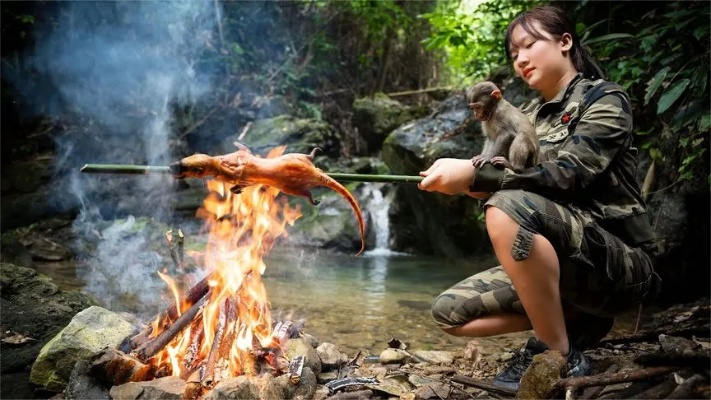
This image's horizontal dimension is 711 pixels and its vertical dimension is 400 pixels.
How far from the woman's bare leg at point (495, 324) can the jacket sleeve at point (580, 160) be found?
0.75 metres

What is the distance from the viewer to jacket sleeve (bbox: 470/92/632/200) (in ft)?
7.10

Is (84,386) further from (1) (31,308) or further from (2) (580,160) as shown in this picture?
(2) (580,160)

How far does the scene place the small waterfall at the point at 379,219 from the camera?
11250 millimetres

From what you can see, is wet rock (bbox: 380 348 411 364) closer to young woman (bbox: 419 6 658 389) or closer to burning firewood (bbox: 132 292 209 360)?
young woman (bbox: 419 6 658 389)

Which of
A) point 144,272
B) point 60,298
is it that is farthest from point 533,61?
point 144,272

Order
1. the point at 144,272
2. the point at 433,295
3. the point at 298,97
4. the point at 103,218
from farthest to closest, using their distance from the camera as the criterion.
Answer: the point at 298,97 < the point at 103,218 < the point at 144,272 < the point at 433,295

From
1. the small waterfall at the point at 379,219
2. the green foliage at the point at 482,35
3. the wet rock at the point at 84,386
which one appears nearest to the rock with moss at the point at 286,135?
the small waterfall at the point at 379,219

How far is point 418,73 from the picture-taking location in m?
16.1

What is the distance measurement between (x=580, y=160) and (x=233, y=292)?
198 cm

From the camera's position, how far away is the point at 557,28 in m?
2.58

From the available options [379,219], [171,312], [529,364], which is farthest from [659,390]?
[379,219]

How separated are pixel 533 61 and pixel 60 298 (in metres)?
3.70

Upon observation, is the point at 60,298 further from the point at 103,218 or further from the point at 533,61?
the point at 103,218

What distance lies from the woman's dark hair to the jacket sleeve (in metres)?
0.45
